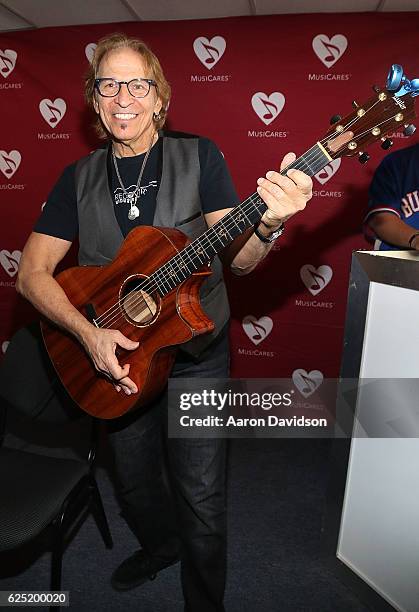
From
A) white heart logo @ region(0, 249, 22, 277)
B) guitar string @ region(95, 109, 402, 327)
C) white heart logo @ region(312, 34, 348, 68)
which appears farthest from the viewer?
white heart logo @ region(0, 249, 22, 277)

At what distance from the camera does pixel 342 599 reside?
6.40ft

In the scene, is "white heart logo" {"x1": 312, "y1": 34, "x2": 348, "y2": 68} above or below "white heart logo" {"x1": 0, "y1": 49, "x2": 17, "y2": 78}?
above

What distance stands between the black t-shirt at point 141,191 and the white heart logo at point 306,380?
6.94 feet

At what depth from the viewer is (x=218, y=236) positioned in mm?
1419

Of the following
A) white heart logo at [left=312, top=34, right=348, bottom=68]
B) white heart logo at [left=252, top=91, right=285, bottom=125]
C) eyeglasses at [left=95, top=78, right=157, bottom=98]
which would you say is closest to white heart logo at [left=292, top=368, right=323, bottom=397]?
white heart logo at [left=252, top=91, right=285, bottom=125]

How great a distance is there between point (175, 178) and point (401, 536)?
1.36m

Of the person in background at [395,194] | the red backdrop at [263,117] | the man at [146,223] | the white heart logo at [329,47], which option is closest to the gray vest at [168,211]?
the man at [146,223]

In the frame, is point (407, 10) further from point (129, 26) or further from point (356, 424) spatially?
point (356, 424)

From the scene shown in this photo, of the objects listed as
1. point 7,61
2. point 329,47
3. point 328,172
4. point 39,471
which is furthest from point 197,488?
point 7,61

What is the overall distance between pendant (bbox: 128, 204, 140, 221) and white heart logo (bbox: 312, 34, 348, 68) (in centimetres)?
204

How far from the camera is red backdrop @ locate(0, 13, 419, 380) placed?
3.05 meters

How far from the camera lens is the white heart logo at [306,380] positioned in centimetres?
346

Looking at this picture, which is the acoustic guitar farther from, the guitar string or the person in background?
the person in background

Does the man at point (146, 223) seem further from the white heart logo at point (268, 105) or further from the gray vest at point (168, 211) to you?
the white heart logo at point (268, 105)
